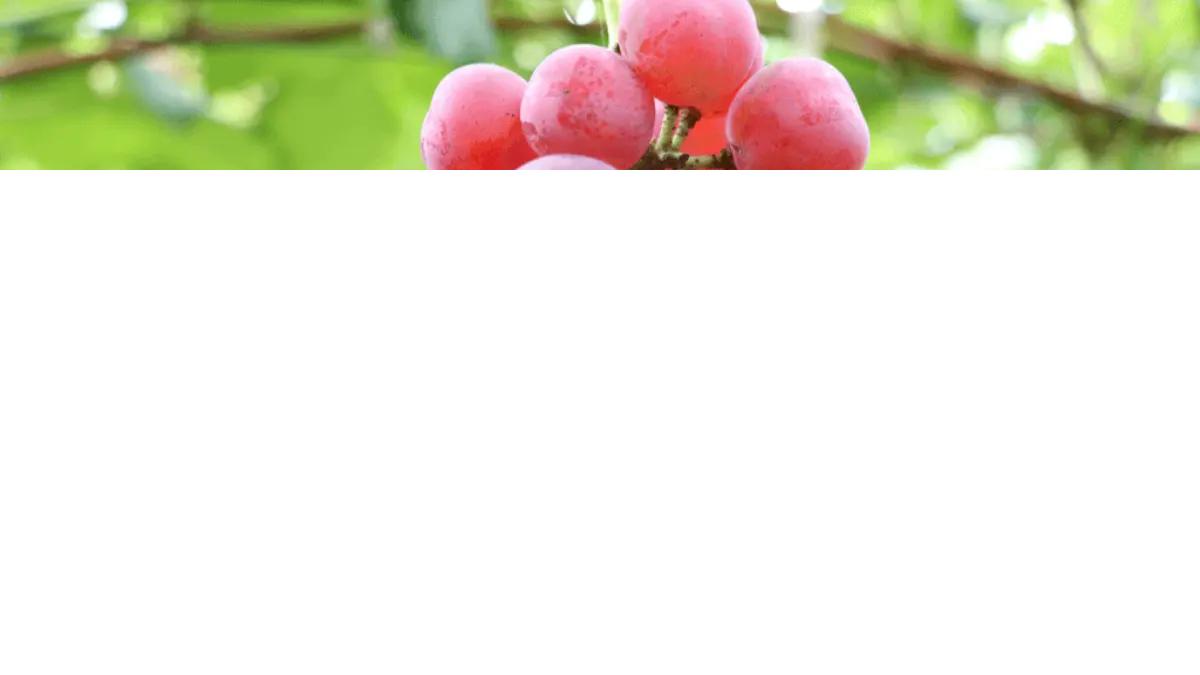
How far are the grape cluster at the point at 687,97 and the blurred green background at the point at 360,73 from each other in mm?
576

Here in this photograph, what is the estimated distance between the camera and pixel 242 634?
0.24 meters

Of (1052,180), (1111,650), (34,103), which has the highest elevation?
(34,103)

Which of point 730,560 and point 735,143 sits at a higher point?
point 735,143

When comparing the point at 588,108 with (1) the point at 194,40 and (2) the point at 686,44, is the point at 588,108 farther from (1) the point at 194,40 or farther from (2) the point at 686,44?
(1) the point at 194,40

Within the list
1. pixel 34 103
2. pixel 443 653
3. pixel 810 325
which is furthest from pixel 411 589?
pixel 34 103

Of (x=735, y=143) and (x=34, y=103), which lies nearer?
(x=735, y=143)

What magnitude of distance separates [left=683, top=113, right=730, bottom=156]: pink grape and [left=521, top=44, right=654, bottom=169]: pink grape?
0.13 ft

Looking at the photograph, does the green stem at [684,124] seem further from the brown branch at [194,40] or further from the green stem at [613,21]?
the brown branch at [194,40]

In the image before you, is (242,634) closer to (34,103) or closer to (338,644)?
(338,644)

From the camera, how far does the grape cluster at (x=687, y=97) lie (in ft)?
0.92

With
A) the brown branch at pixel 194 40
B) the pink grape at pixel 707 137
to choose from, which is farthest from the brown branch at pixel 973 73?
the pink grape at pixel 707 137

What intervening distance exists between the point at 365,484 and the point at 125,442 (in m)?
0.06

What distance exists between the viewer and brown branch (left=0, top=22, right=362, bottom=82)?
35.1 inches

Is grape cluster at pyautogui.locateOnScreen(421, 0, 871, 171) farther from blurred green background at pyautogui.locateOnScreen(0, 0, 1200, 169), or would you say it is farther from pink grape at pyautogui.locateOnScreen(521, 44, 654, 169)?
blurred green background at pyautogui.locateOnScreen(0, 0, 1200, 169)
